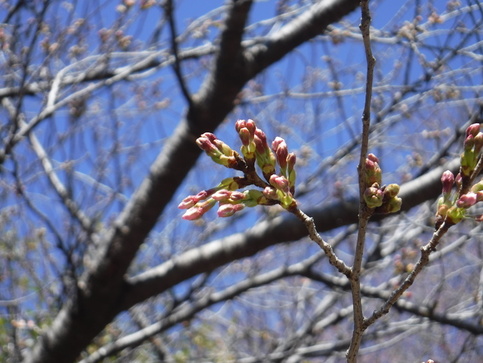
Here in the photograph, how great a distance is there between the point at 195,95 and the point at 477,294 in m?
2.10

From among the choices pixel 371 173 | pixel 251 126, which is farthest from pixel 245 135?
pixel 371 173

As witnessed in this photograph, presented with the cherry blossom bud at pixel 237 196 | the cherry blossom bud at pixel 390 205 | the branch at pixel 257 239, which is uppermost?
the branch at pixel 257 239

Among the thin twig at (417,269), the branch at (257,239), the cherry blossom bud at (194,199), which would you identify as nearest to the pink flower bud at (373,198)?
the thin twig at (417,269)

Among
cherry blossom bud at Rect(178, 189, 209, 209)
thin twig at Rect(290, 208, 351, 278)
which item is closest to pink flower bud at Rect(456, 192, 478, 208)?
thin twig at Rect(290, 208, 351, 278)

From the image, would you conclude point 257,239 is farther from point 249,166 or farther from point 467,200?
point 467,200

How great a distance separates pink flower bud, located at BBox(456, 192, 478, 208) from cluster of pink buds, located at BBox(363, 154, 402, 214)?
0.11 meters

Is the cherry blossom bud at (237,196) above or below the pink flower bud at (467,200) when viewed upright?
above

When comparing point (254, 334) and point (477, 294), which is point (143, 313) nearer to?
point (254, 334)

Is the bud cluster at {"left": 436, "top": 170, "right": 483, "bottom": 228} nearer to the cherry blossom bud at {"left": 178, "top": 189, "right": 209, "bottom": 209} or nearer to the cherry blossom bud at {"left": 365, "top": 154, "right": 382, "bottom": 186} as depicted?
the cherry blossom bud at {"left": 365, "top": 154, "right": 382, "bottom": 186}

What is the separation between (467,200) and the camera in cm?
103

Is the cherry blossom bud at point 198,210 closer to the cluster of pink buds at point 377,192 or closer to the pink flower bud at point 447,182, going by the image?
the cluster of pink buds at point 377,192

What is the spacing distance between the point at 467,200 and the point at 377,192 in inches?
5.8

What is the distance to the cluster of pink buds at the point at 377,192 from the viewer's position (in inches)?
40.9

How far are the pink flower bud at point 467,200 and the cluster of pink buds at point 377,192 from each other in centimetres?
11
